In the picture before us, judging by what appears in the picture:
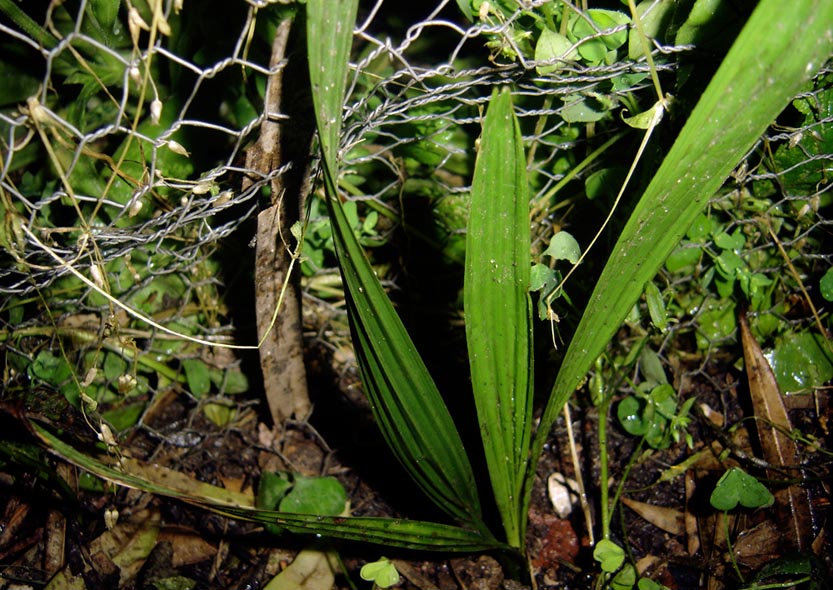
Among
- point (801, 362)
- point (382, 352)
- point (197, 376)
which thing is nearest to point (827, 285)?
point (801, 362)

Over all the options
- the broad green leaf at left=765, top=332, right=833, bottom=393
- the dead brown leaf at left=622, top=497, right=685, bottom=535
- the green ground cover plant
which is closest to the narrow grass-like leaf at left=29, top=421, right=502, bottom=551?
the green ground cover plant

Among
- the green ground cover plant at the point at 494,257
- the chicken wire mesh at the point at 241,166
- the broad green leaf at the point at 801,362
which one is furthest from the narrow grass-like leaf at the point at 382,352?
the broad green leaf at the point at 801,362

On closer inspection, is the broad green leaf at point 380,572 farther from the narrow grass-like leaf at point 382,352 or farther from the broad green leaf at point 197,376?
the broad green leaf at point 197,376

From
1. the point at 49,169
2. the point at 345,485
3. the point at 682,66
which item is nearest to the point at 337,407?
the point at 345,485

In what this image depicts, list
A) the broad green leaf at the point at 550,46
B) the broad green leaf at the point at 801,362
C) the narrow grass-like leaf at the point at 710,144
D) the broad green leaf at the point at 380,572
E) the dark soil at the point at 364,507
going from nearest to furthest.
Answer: the narrow grass-like leaf at the point at 710,144, the broad green leaf at the point at 550,46, the broad green leaf at the point at 380,572, the dark soil at the point at 364,507, the broad green leaf at the point at 801,362

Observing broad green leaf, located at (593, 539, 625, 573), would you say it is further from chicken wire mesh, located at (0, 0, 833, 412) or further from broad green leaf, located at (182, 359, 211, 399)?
broad green leaf, located at (182, 359, 211, 399)

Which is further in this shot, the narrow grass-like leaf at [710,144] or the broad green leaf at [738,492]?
the broad green leaf at [738,492]

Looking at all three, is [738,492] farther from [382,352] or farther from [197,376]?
[197,376]
